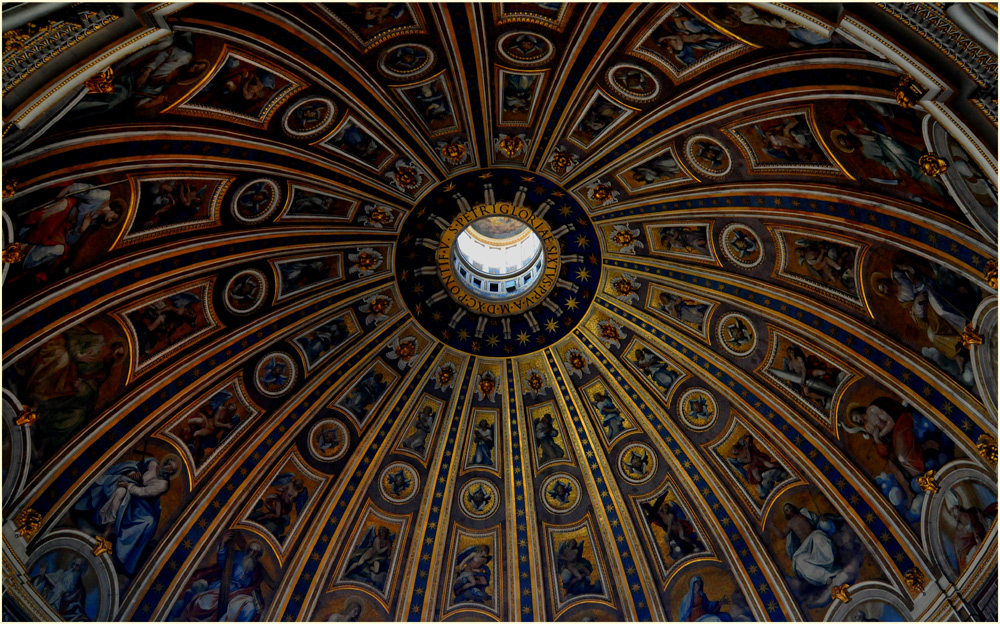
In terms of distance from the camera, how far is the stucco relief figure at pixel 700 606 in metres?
Answer: 21.5

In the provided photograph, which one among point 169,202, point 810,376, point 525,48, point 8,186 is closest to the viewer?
point 8,186

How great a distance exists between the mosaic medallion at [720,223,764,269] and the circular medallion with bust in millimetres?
3484

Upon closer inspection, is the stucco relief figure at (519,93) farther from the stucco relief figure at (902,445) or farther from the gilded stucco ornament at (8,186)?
the stucco relief figure at (902,445)

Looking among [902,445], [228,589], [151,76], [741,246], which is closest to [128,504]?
[228,589]

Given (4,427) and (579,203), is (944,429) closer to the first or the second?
(579,203)

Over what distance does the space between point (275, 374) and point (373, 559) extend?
5.62 meters

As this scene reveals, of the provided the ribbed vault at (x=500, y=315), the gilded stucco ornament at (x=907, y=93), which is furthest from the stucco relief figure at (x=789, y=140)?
the gilded stucco ornament at (x=907, y=93)

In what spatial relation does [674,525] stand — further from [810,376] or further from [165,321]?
[165,321]

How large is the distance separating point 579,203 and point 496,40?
5.52 m

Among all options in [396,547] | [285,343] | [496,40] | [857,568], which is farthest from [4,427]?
[857,568]

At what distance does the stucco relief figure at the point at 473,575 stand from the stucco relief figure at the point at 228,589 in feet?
16.5

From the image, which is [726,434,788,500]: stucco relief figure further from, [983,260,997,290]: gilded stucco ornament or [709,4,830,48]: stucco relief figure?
[709,4,830,48]: stucco relief figure

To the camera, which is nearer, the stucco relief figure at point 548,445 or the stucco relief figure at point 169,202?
the stucco relief figure at point 169,202

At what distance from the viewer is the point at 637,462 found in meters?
23.6
